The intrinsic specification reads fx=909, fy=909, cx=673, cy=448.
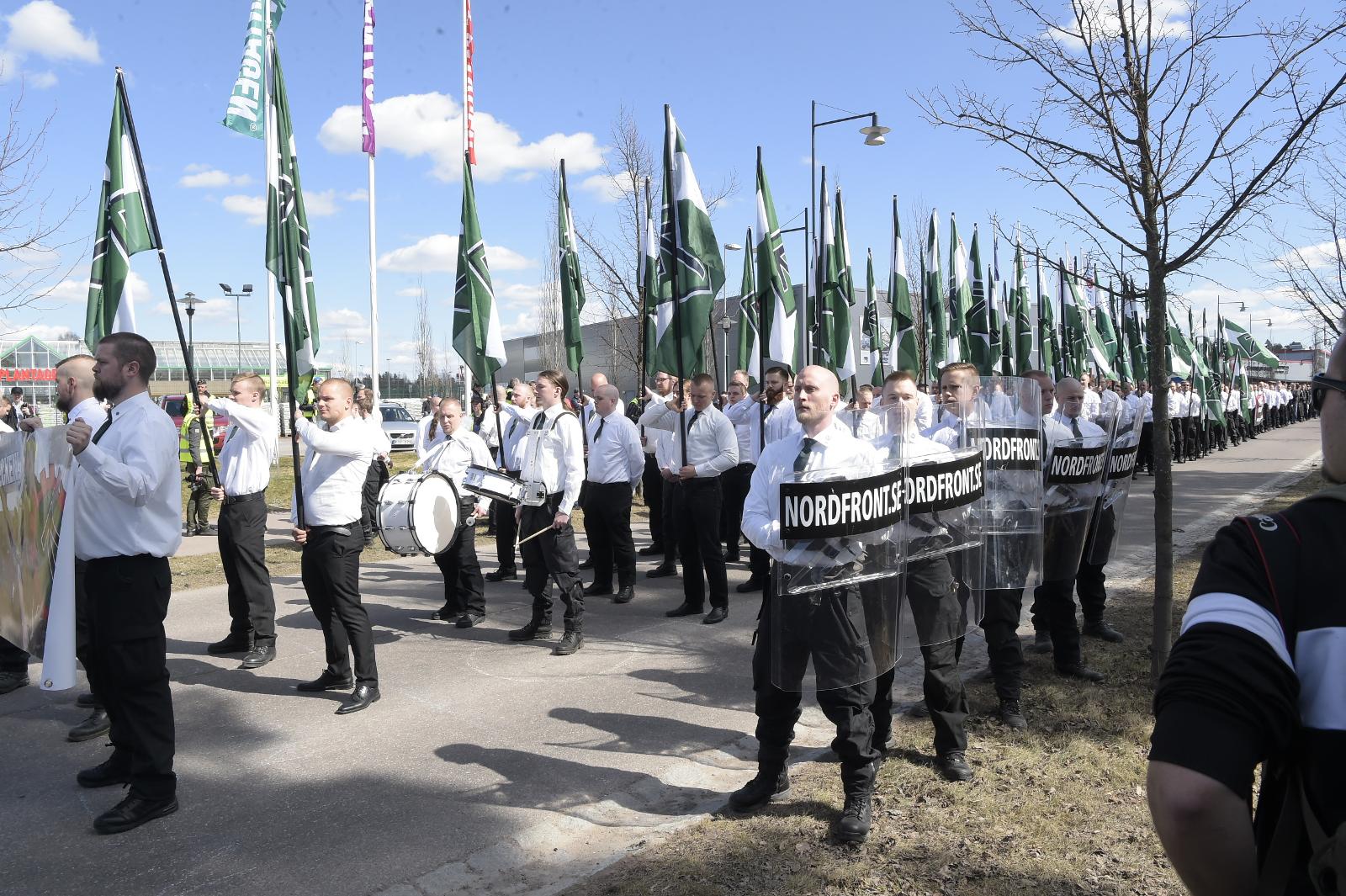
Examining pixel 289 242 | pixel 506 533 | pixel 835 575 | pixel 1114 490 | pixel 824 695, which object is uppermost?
pixel 289 242

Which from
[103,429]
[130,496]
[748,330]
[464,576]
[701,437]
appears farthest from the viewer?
[748,330]

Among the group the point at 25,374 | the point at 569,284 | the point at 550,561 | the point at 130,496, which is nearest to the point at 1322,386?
the point at 130,496

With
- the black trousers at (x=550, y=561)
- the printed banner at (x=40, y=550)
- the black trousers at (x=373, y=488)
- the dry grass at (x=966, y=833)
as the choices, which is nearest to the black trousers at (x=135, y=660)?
the printed banner at (x=40, y=550)

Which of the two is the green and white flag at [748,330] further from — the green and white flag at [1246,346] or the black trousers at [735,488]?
the green and white flag at [1246,346]

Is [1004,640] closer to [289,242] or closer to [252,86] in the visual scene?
[289,242]

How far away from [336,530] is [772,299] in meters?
6.32

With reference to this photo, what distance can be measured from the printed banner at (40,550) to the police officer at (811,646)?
341 cm

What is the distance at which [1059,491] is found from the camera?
20.1 feet

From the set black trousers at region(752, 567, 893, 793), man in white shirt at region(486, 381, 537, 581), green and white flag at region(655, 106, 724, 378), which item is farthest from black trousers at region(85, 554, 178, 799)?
green and white flag at region(655, 106, 724, 378)

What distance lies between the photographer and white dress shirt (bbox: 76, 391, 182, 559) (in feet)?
14.9

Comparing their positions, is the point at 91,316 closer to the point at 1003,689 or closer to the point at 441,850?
the point at 441,850

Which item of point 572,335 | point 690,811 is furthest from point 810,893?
point 572,335

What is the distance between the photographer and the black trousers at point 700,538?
28.0 ft

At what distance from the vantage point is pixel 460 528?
8.00m
